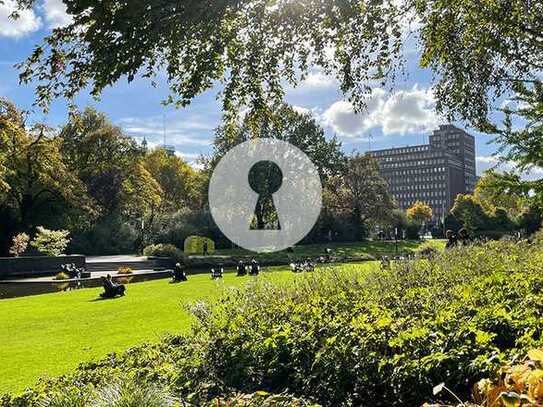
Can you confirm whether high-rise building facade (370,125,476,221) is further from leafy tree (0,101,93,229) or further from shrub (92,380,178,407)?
shrub (92,380,178,407)

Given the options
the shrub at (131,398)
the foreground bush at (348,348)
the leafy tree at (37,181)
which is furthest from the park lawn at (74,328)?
the leafy tree at (37,181)

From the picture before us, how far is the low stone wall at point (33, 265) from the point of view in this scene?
102 feet

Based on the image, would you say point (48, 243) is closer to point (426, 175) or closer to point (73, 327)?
point (73, 327)

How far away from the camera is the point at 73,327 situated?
12.8m

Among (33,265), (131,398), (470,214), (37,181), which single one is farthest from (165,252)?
(470,214)

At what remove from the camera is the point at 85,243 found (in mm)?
53125

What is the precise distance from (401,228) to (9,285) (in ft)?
182

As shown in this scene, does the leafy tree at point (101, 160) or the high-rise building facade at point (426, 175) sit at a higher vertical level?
the high-rise building facade at point (426, 175)

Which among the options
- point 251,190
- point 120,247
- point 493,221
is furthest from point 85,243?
point 493,221

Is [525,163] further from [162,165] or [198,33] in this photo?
[162,165]

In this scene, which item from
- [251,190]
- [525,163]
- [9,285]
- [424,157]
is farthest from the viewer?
[424,157]

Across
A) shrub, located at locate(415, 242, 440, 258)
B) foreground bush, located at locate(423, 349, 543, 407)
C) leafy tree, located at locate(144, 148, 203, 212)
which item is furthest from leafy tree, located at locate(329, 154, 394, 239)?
foreground bush, located at locate(423, 349, 543, 407)

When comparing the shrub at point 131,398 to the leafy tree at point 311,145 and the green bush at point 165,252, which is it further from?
the leafy tree at point 311,145

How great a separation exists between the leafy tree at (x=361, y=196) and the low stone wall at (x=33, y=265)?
37.7 metres
